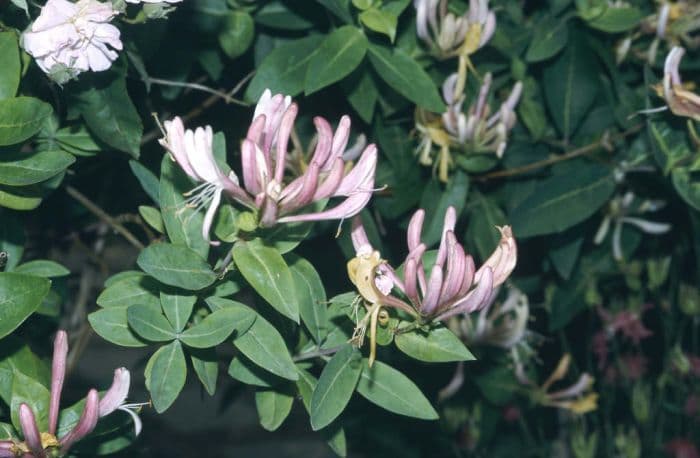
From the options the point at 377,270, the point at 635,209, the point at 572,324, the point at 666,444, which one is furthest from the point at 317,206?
the point at 666,444

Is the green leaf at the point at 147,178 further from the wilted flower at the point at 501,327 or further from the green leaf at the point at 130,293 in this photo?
the wilted flower at the point at 501,327

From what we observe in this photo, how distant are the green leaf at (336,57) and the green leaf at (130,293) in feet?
0.85

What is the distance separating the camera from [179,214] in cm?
81

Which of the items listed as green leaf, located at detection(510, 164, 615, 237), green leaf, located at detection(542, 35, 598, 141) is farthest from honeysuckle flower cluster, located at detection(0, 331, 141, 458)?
green leaf, located at detection(542, 35, 598, 141)

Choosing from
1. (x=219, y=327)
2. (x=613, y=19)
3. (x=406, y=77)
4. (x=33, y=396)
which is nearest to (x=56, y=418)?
(x=33, y=396)

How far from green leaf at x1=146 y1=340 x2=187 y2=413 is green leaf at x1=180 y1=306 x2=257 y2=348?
0.01 meters

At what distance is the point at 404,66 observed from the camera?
1048 millimetres

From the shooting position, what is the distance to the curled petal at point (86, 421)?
0.74 metres

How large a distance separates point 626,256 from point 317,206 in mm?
725

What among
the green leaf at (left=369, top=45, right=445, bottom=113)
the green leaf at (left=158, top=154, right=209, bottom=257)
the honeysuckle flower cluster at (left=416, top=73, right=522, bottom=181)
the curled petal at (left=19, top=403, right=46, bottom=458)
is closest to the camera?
the curled petal at (left=19, top=403, right=46, bottom=458)

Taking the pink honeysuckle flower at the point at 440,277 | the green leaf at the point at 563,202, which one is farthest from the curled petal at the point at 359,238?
the green leaf at the point at 563,202

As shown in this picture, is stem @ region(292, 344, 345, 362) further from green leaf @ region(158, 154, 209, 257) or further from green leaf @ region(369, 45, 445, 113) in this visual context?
green leaf @ region(369, 45, 445, 113)

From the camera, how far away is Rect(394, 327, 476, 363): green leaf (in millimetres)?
782

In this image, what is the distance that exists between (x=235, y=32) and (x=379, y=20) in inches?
7.2
